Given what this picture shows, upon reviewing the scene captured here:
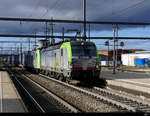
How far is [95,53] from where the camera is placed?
53.8 feet

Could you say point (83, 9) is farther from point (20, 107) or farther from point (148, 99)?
point (20, 107)

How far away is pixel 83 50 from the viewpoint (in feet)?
53.2

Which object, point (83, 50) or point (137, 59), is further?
point (137, 59)

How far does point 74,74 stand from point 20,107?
7711 millimetres

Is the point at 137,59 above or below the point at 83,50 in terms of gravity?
below

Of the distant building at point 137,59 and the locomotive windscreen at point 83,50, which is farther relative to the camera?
the distant building at point 137,59

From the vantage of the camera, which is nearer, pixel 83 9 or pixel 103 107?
pixel 103 107

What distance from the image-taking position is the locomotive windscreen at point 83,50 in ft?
52.2

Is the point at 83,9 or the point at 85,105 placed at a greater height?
the point at 83,9

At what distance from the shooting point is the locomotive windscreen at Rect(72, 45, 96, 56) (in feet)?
52.2

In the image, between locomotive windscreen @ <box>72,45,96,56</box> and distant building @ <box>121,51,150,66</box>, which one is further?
distant building @ <box>121,51,150,66</box>

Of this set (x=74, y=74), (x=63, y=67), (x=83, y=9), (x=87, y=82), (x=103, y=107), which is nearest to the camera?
(x=103, y=107)

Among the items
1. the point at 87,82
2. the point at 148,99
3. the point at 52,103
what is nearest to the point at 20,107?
the point at 52,103

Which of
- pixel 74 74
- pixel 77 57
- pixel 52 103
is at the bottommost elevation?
pixel 52 103
